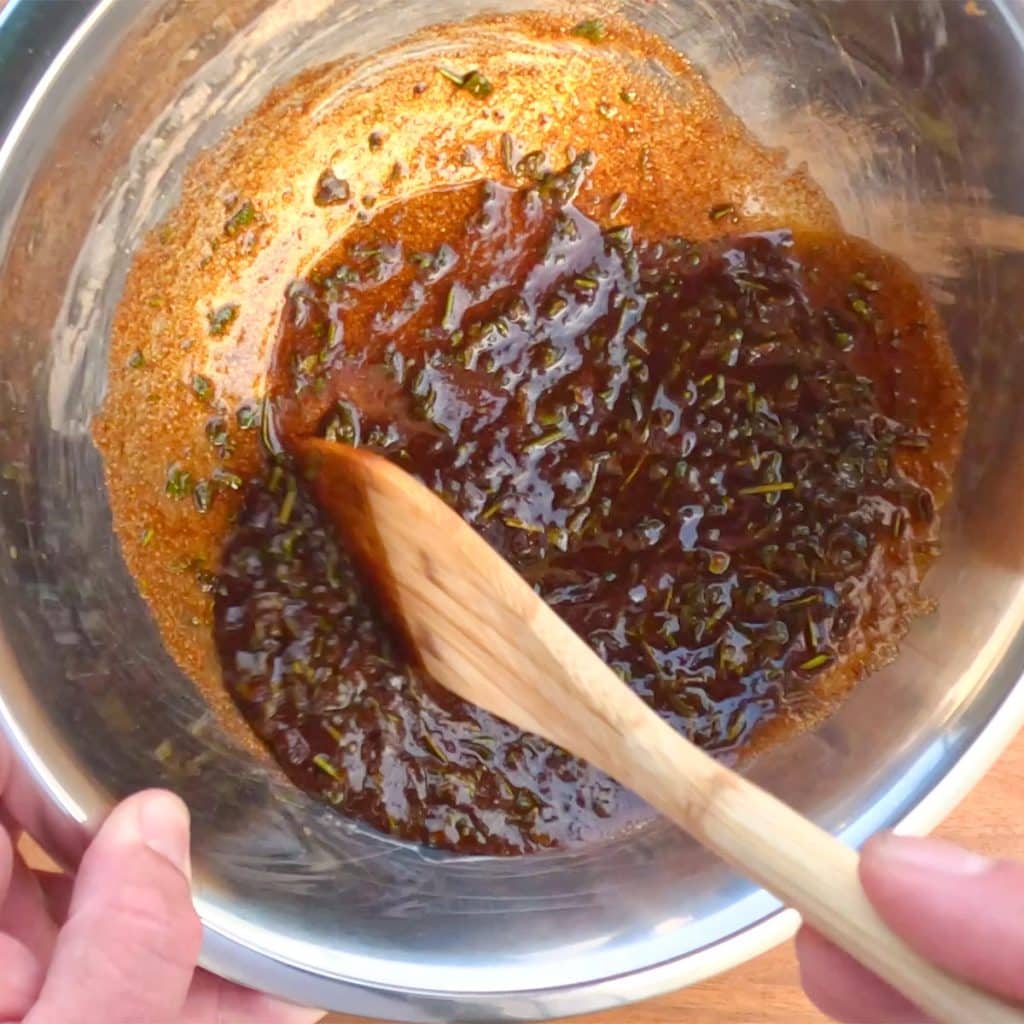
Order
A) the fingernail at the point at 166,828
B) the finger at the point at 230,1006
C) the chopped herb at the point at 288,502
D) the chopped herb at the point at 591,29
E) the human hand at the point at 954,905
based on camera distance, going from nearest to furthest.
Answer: the human hand at the point at 954,905 < the fingernail at the point at 166,828 < the finger at the point at 230,1006 < the chopped herb at the point at 288,502 < the chopped herb at the point at 591,29

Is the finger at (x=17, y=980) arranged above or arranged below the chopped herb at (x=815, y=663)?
below

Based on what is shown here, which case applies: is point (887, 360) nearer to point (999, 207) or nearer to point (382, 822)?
point (999, 207)

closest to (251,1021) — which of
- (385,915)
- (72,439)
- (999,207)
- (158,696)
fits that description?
(385,915)

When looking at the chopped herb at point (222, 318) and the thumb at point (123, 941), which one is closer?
the thumb at point (123, 941)

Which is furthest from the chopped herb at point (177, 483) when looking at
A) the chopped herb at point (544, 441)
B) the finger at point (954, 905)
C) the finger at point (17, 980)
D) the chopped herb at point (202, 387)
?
the finger at point (954, 905)

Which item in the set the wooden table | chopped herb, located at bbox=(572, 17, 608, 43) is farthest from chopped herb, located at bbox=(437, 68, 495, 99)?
the wooden table

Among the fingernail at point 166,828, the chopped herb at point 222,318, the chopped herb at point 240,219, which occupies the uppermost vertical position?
the chopped herb at point 240,219

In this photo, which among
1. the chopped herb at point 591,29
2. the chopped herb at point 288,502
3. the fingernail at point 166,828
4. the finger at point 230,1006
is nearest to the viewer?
the fingernail at point 166,828

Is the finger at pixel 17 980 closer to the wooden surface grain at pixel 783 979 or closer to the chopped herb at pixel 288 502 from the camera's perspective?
the wooden surface grain at pixel 783 979
